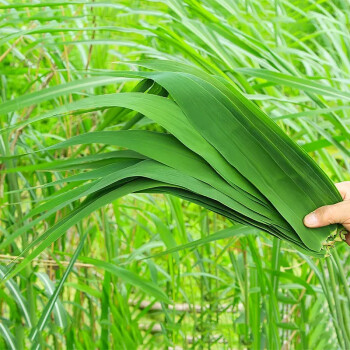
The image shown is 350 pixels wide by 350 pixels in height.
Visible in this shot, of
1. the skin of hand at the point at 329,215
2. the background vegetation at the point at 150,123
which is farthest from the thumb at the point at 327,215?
the background vegetation at the point at 150,123

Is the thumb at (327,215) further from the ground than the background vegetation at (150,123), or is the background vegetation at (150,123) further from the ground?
the background vegetation at (150,123)

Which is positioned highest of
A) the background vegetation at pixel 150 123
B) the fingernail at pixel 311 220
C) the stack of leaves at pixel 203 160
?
the background vegetation at pixel 150 123

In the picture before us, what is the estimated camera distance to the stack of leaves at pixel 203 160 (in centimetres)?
40

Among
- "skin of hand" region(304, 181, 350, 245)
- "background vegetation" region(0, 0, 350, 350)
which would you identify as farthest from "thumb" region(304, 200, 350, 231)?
"background vegetation" region(0, 0, 350, 350)

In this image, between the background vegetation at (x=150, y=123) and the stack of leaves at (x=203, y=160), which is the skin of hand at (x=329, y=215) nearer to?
the stack of leaves at (x=203, y=160)

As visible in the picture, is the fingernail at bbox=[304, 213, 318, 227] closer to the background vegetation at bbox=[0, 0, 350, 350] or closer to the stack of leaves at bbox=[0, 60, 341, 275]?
the stack of leaves at bbox=[0, 60, 341, 275]

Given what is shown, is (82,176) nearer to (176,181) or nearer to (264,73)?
(176,181)

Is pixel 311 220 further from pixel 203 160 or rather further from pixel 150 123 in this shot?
pixel 150 123

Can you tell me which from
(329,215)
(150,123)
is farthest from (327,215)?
(150,123)

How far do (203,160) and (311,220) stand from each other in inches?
3.8

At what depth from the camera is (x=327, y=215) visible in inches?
18.2

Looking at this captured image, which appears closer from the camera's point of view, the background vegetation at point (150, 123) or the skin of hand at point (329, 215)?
the skin of hand at point (329, 215)

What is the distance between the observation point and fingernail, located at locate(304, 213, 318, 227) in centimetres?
46

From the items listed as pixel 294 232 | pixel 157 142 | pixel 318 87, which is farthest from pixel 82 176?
pixel 318 87
